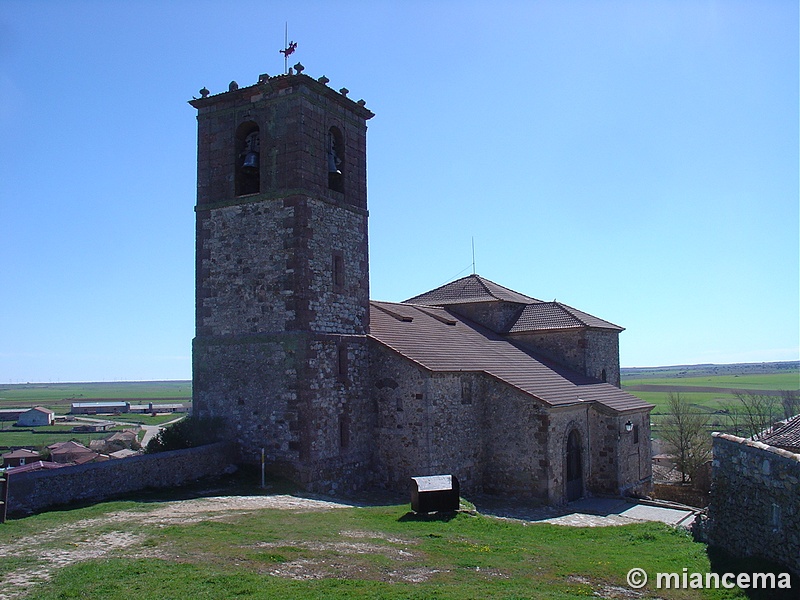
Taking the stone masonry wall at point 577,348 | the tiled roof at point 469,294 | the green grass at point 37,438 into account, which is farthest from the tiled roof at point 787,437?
the green grass at point 37,438

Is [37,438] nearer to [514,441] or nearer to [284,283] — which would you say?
[284,283]

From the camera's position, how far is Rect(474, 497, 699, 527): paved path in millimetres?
17906

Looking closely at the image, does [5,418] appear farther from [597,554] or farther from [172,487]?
[597,554]

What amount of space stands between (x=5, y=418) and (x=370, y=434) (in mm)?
107758

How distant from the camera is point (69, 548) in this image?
423 inches

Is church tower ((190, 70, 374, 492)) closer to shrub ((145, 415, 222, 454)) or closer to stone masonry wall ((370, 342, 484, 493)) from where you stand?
shrub ((145, 415, 222, 454))

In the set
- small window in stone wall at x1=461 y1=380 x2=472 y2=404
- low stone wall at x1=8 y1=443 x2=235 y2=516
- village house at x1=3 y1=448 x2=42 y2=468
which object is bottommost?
village house at x1=3 y1=448 x2=42 y2=468

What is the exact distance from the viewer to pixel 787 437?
1727 centimetres

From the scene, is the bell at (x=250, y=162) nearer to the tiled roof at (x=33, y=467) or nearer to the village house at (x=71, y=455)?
the tiled roof at (x=33, y=467)

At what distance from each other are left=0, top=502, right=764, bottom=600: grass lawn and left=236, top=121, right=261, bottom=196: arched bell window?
32.3 feet

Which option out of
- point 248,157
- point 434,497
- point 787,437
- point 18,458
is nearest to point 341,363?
point 434,497

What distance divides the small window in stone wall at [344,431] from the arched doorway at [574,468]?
7251 mm

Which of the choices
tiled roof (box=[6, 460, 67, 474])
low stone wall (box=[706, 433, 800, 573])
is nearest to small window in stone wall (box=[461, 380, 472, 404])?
low stone wall (box=[706, 433, 800, 573])

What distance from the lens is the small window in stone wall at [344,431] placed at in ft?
62.7
